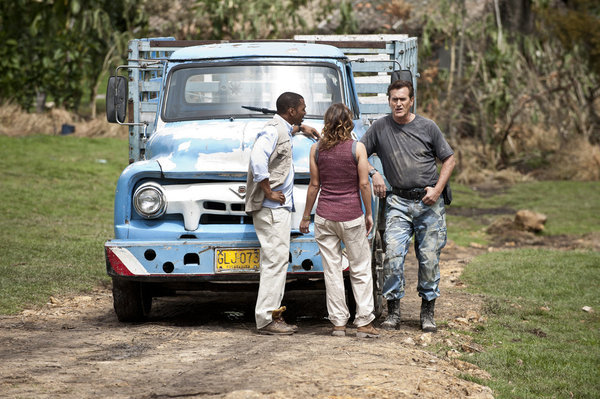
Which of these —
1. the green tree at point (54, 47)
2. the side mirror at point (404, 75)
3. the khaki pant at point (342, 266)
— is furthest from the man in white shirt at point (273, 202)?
the green tree at point (54, 47)

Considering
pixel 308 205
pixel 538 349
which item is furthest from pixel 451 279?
pixel 308 205

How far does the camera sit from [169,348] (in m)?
6.40

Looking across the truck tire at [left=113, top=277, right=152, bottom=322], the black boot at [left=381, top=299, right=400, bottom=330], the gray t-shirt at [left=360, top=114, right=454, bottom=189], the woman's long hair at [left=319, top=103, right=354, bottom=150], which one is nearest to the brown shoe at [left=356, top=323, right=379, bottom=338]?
the black boot at [left=381, top=299, right=400, bottom=330]

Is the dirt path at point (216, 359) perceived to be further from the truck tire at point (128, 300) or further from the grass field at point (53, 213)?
the grass field at point (53, 213)

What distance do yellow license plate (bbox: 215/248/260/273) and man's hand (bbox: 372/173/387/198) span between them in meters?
1.03

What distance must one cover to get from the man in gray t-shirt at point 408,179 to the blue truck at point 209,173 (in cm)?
27

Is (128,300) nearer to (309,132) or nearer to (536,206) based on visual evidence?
(309,132)

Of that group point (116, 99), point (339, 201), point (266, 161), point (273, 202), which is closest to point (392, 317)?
point (339, 201)

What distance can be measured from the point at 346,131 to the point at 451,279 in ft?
14.2

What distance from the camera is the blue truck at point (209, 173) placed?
6973 mm

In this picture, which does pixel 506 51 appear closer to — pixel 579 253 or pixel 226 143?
pixel 579 253

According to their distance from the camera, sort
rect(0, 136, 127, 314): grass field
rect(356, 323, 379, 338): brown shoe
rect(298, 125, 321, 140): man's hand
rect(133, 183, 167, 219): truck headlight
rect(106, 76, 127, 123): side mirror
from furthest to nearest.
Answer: rect(0, 136, 127, 314): grass field, rect(106, 76, 127, 123): side mirror, rect(298, 125, 321, 140): man's hand, rect(133, 183, 167, 219): truck headlight, rect(356, 323, 379, 338): brown shoe

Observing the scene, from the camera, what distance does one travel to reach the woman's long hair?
6781 millimetres

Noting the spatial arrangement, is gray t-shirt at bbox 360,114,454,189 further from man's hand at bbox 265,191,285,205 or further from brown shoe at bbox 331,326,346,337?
brown shoe at bbox 331,326,346,337
